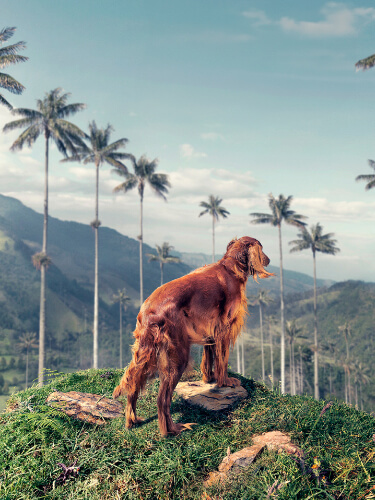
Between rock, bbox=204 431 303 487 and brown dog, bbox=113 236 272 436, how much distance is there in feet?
2.94

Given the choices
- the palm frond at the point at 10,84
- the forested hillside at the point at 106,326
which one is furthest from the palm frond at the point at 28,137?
the forested hillside at the point at 106,326

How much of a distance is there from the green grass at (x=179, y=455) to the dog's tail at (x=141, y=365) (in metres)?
0.67

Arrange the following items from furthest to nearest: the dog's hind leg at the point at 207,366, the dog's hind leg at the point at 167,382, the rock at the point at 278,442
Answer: the dog's hind leg at the point at 207,366
the dog's hind leg at the point at 167,382
the rock at the point at 278,442

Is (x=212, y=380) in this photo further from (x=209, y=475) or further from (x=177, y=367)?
(x=209, y=475)

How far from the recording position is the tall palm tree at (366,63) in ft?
65.7

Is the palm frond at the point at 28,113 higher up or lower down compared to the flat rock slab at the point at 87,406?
higher up

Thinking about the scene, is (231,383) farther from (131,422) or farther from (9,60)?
(9,60)

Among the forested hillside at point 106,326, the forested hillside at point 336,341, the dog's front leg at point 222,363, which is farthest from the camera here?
the forested hillside at point 106,326

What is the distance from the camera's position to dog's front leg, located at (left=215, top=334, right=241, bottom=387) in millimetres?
5992

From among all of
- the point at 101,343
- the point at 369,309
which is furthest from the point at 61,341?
the point at 369,309

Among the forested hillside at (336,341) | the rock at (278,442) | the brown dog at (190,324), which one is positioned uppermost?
the brown dog at (190,324)

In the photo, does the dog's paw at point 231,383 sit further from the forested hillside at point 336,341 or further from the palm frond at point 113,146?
the forested hillside at point 336,341

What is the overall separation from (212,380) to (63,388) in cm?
293

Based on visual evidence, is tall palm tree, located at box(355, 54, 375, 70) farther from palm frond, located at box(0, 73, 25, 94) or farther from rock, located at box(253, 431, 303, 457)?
rock, located at box(253, 431, 303, 457)
